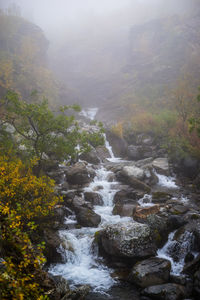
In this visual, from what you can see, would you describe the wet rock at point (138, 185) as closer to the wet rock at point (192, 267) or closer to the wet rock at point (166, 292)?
the wet rock at point (192, 267)

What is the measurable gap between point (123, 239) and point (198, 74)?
4266cm

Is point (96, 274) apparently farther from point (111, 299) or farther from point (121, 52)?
point (121, 52)

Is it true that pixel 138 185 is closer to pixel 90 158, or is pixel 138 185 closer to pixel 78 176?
pixel 78 176

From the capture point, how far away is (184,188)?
1981cm

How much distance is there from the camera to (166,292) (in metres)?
8.58

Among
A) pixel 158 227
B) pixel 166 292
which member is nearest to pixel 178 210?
pixel 158 227

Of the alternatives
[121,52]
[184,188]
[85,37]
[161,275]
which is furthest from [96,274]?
[85,37]

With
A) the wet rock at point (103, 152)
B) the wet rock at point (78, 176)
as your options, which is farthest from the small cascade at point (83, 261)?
the wet rock at point (103, 152)

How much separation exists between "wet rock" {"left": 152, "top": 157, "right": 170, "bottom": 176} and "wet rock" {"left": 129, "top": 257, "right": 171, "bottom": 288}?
1303cm

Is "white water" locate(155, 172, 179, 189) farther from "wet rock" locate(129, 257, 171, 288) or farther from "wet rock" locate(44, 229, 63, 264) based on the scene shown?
"wet rock" locate(44, 229, 63, 264)

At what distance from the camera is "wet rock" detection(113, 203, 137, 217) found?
592 inches

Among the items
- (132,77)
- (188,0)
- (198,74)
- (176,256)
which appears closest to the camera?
(176,256)

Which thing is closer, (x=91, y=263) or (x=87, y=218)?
(x=91, y=263)

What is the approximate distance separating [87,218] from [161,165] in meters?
12.0
